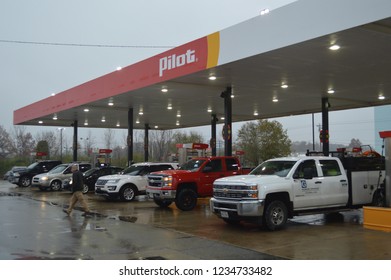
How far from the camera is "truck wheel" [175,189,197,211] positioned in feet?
52.5

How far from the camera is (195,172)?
53.8 feet

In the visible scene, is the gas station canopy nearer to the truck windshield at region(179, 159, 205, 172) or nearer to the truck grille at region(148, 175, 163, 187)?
the truck windshield at region(179, 159, 205, 172)

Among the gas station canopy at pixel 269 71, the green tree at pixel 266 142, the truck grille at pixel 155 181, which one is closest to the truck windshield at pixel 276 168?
the gas station canopy at pixel 269 71

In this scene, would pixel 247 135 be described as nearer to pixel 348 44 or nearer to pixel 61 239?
pixel 348 44

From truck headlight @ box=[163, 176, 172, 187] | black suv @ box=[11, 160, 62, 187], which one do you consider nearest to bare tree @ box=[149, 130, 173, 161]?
black suv @ box=[11, 160, 62, 187]

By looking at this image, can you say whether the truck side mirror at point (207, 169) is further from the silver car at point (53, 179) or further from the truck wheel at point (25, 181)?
the truck wheel at point (25, 181)

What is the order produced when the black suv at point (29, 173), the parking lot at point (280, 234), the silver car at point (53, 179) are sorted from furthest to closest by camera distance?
1. the black suv at point (29, 173)
2. the silver car at point (53, 179)
3. the parking lot at point (280, 234)

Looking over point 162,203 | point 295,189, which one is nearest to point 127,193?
point 162,203

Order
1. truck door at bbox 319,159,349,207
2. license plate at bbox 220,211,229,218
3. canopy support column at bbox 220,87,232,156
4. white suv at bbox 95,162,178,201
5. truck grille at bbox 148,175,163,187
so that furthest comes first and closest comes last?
canopy support column at bbox 220,87,232,156 < white suv at bbox 95,162,178,201 < truck grille at bbox 148,175,163,187 < truck door at bbox 319,159,349,207 < license plate at bbox 220,211,229,218

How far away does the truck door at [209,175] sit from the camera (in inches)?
649

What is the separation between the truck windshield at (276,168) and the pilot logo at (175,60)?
515cm

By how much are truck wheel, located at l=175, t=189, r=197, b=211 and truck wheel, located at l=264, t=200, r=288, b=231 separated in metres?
5.23
